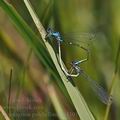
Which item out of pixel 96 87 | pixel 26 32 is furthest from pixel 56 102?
pixel 26 32

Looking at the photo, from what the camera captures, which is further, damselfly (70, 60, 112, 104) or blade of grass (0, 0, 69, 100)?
damselfly (70, 60, 112, 104)

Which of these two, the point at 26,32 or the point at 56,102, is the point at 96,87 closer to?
the point at 56,102

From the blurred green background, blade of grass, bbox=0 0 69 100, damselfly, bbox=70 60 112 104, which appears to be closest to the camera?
blade of grass, bbox=0 0 69 100

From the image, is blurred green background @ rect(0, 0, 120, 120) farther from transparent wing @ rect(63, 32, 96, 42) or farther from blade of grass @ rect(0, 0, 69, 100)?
blade of grass @ rect(0, 0, 69, 100)

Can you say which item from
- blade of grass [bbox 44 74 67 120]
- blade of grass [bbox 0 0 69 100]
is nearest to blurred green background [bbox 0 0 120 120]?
blade of grass [bbox 44 74 67 120]

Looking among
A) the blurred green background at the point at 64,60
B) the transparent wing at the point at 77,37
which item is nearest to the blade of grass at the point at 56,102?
the blurred green background at the point at 64,60

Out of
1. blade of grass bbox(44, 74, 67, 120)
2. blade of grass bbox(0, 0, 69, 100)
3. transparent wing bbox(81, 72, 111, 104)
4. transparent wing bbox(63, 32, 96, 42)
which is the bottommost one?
blade of grass bbox(44, 74, 67, 120)

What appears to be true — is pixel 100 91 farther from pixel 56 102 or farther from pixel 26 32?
pixel 26 32

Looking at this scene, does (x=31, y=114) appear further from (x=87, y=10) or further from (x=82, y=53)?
(x=87, y=10)

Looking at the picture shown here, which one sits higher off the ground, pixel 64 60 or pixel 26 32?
pixel 26 32

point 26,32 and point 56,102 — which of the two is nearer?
point 26,32
